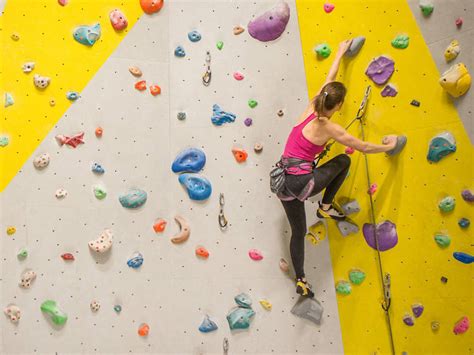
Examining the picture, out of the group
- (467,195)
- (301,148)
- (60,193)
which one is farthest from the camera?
(60,193)

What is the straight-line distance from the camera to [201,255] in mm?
2787

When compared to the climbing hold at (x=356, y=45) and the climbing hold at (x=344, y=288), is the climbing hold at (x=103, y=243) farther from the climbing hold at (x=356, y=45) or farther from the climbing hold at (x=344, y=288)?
the climbing hold at (x=356, y=45)

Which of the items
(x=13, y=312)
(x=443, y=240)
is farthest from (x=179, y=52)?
(x=443, y=240)

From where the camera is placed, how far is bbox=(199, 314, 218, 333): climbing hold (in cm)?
278

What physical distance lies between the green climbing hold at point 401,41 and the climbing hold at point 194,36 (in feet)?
3.52

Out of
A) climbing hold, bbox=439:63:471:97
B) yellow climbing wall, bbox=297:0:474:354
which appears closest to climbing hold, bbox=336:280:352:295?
yellow climbing wall, bbox=297:0:474:354

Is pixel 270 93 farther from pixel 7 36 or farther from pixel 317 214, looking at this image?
pixel 7 36

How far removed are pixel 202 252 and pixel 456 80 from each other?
1.62 meters

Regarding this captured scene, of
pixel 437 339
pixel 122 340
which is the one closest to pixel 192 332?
pixel 122 340

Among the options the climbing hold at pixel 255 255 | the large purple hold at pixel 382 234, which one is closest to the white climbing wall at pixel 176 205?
the climbing hold at pixel 255 255

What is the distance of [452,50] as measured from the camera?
2.53 meters

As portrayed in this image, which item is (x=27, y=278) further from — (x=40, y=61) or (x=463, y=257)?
(x=463, y=257)

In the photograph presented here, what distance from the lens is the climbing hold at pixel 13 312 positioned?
2625mm

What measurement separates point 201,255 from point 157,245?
0.25 m
